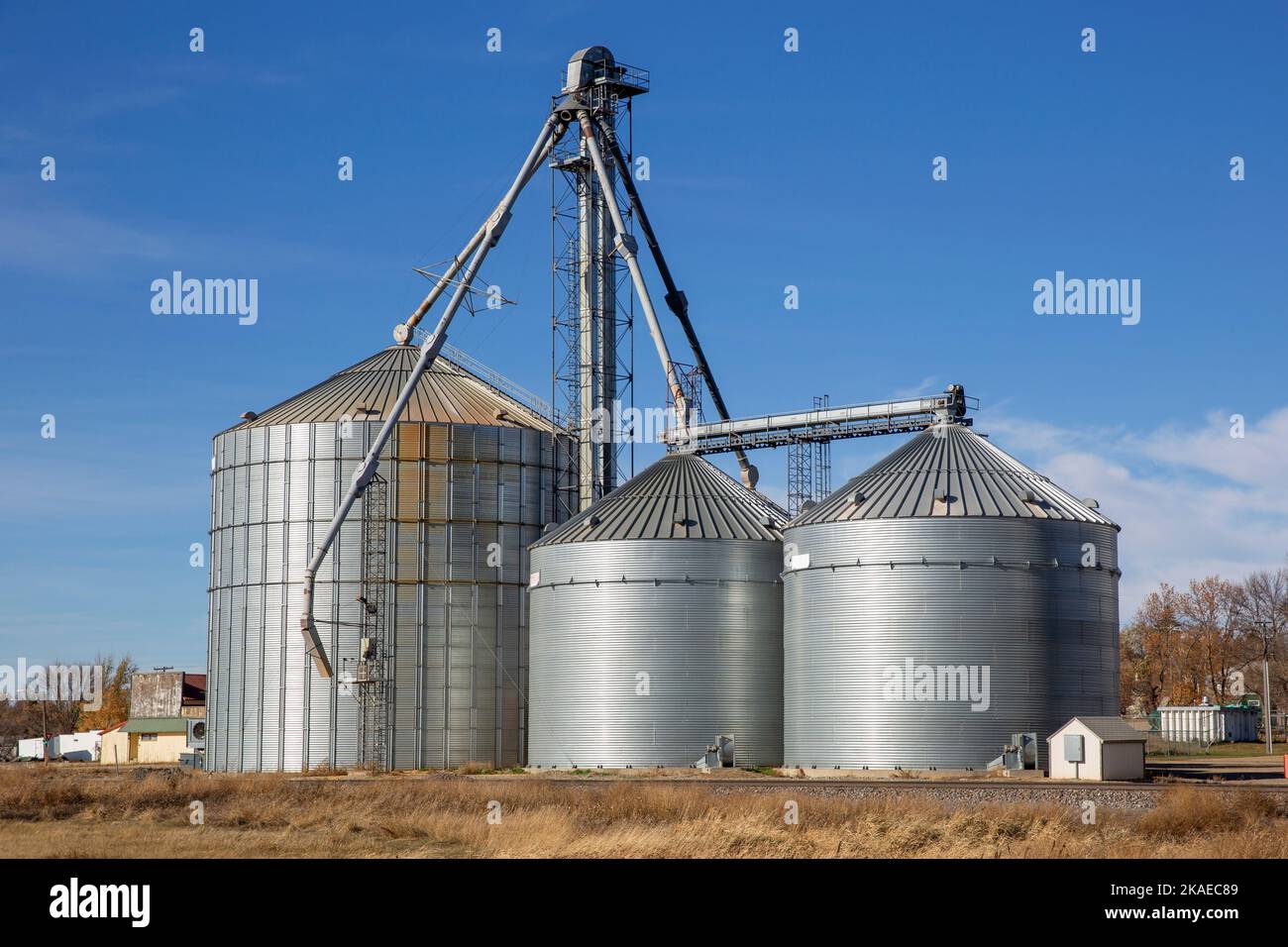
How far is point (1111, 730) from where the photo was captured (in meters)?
58.1

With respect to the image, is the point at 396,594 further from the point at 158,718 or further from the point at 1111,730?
the point at 158,718

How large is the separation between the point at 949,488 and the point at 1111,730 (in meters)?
12.4

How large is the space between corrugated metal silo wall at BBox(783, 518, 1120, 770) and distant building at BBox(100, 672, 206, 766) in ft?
208

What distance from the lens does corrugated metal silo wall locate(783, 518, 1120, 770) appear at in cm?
6166

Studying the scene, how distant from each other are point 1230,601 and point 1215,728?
47.2 metres

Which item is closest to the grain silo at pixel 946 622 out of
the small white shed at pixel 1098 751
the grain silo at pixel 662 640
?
the small white shed at pixel 1098 751

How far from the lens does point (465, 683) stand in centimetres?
7575

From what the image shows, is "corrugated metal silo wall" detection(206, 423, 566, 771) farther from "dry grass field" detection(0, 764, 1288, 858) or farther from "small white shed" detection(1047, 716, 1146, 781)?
"small white shed" detection(1047, 716, 1146, 781)

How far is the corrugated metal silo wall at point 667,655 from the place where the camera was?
67938 millimetres

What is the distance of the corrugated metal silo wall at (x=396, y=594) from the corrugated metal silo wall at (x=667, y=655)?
21.1ft

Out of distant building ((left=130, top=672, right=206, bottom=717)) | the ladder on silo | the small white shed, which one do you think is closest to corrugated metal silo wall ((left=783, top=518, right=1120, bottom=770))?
the small white shed

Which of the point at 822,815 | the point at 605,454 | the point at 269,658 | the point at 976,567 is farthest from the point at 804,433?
the point at 822,815

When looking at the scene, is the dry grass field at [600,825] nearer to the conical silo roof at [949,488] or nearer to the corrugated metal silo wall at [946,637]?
the corrugated metal silo wall at [946,637]
